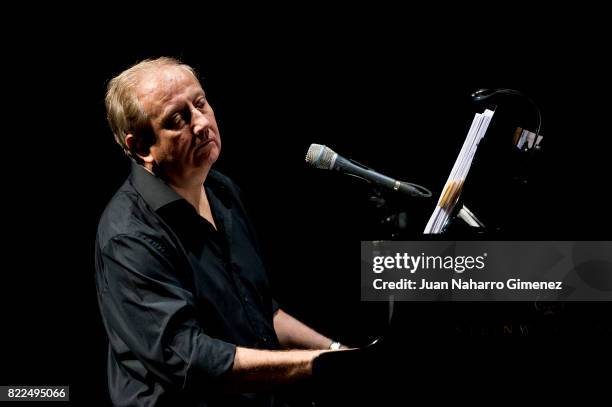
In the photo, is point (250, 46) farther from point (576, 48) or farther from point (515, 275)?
point (515, 275)

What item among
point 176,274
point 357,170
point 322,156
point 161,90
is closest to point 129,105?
point 161,90

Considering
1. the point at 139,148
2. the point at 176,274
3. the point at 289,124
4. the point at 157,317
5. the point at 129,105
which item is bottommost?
the point at 157,317

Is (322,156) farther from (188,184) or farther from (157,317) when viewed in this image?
(157,317)

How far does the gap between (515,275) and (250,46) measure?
1.74 meters

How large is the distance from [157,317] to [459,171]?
0.92 meters

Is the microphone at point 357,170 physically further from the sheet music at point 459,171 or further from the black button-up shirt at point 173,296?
the black button-up shirt at point 173,296

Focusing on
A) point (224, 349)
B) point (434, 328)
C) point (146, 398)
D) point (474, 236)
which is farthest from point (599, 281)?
point (146, 398)

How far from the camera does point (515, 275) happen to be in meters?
1.77

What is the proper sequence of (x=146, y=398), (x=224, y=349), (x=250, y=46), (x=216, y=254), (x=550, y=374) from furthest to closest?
(x=250, y=46), (x=216, y=254), (x=146, y=398), (x=224, y=349), (x=550, y=374)

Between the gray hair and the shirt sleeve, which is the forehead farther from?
the shirt sleeve

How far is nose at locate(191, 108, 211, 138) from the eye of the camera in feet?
6.83

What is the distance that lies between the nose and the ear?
18cm

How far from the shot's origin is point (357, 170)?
6.14 feet

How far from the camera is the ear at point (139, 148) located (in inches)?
84.7
